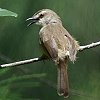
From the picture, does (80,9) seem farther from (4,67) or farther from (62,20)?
(4,67)

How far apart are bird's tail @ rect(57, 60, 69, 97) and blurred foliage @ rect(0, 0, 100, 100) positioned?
9 cm

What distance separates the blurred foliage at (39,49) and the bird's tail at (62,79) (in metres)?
0.09

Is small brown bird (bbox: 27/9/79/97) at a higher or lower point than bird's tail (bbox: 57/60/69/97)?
higher

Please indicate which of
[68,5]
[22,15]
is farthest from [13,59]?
[68,5]

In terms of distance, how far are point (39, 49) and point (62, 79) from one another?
0.25m

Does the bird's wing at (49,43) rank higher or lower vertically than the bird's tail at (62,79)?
higher

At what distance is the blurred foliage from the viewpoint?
1.74 meters

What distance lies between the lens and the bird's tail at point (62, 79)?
5.32 feet

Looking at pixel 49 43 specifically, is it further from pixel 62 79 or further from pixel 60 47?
pixel 62 79

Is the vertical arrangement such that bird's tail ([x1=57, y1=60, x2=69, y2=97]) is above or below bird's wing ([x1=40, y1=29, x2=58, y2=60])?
below

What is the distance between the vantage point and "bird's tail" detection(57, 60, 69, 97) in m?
1.62

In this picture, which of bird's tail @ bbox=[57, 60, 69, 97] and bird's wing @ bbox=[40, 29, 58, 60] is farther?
bird's wing @ bbox=[40, 29, 58, 60]

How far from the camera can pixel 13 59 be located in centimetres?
179

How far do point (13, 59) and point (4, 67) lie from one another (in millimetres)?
304
